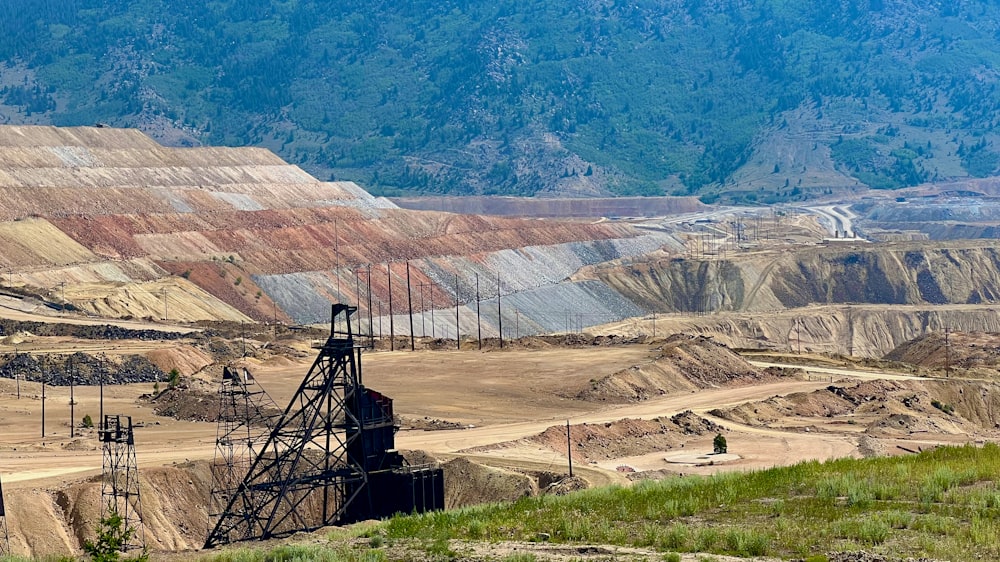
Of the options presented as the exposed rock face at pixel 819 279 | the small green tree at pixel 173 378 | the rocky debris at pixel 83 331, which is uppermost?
the exposed rock face at pixel 819 279

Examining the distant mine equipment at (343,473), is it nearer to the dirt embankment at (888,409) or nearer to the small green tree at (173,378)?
the dirt embankment at (888,409)

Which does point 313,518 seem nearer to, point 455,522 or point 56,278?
point 455,522

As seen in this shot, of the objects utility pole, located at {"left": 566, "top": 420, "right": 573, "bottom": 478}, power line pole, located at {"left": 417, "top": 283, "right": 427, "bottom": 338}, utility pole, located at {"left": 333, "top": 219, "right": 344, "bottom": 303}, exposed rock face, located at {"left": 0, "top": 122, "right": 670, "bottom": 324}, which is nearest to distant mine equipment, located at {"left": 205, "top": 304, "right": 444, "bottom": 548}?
utility pole, located at {"left": 566, "top": 420, "right": 573, "bottom": 478}

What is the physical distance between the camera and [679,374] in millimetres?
94688

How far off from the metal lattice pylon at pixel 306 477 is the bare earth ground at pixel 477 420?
87.5 inches

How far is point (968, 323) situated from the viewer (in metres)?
153

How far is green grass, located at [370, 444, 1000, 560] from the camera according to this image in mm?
33594

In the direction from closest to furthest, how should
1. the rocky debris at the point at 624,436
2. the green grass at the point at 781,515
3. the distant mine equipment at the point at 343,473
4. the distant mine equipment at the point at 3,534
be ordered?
the green grass at the point at 781,515 → the distant mine equipment at the point at 3,534 → the distant mine equipment at the point at 343,473 → the rocky debris at the point at 624,436

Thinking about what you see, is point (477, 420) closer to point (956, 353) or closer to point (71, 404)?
point (71, 404)

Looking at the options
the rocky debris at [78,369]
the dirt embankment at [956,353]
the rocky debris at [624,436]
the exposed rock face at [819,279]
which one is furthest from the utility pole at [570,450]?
the exposed rock face at [819,279]

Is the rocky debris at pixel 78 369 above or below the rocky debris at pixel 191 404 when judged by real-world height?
above

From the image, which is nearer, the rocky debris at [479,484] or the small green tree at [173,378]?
the rocky debris at [479,484]

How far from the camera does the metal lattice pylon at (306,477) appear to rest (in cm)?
5231

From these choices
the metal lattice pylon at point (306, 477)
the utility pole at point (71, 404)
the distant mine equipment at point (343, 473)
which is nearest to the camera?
the metal lattice pylon at point (306, 477)
